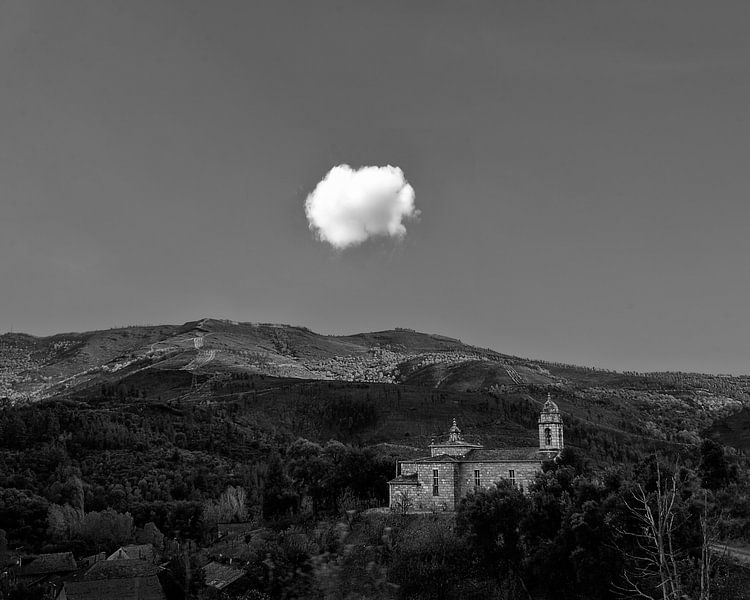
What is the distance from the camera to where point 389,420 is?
165 metres

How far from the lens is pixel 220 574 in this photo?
164ft

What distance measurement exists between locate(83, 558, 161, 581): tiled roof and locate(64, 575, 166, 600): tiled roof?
0.98 m

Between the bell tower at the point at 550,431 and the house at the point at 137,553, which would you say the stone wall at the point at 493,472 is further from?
the house at the point at 137,553

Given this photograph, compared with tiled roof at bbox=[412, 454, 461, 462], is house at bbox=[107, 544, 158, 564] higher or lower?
lower

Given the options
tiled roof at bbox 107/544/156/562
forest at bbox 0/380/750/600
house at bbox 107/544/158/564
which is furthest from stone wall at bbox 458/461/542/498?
tiled roof at bbox 107/544/156/562

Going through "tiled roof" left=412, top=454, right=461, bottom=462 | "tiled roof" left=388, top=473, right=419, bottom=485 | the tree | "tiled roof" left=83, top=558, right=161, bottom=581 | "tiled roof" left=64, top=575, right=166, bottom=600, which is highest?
"tiled roof" left=412, top=454, right=461, bottom=462

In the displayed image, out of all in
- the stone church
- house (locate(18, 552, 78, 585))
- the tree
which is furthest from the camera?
house (locate(18, 552, 78, 585))

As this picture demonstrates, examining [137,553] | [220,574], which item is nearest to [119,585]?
[220,574]

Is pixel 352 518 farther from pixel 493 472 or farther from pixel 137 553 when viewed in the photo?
pixel 137 553

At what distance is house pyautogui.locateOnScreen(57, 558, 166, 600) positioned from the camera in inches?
2003

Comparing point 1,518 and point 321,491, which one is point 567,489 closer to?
point 321,491

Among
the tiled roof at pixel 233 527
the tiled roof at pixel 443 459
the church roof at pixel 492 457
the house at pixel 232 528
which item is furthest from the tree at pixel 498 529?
the tiled roof at pixel 233 527

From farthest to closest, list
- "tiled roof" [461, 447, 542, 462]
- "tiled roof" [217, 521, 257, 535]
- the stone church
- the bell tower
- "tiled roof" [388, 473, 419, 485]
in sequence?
1. "tiled roof" [217, 521, 257, 535]
2. the bell tower
3. "tiled roof" [388, 473, 419, 485]
4. "tiled roof" [461, 447, 542, 462]
5. the stone church

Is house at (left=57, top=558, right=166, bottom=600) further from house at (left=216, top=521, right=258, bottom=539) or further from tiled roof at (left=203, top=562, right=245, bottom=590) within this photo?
house at (left=216, top=521, right=258, bottom=539)
